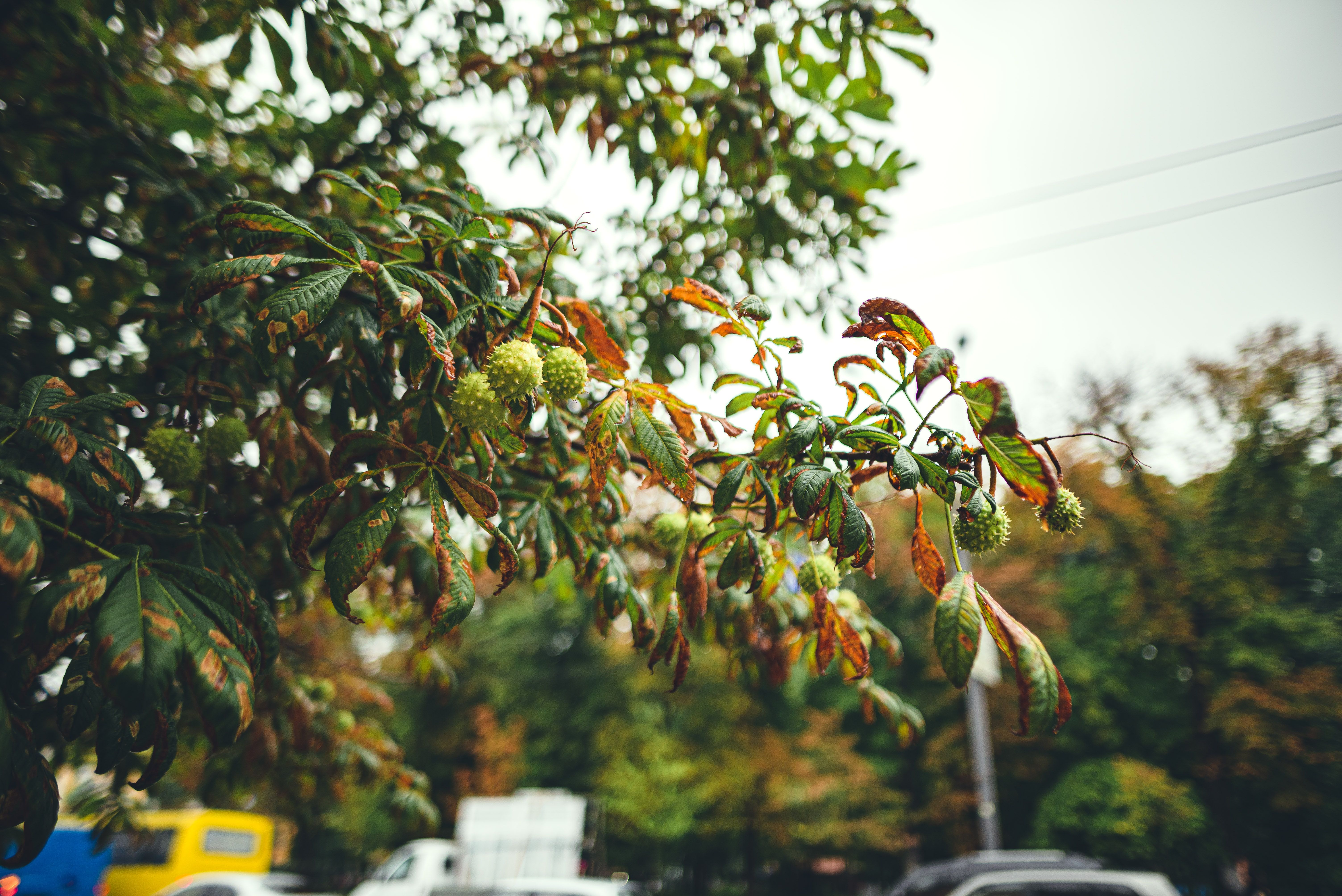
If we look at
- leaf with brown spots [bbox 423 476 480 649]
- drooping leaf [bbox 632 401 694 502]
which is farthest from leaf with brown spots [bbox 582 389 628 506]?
leaf with brown spots [bbox 423 476 480 649]

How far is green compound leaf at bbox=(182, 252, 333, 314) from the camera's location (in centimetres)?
105

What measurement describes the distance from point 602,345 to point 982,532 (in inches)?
30.9

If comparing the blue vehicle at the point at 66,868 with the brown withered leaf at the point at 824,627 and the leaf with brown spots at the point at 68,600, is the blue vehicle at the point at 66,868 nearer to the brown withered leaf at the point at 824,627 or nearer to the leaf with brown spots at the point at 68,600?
the leaf with brown spots at the point at 68,600

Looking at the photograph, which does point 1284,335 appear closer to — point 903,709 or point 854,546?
point 903,709

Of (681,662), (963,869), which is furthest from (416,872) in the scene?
(681,662)

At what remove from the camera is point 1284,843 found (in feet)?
32.3

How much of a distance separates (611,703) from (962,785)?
6391mm

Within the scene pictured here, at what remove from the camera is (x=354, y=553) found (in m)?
1.06

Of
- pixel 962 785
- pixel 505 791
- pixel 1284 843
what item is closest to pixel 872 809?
pixel 962 785

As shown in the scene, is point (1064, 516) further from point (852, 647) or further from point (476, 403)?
point (476, 403)

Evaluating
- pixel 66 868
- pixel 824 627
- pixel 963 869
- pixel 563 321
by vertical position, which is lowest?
pixel 66 868

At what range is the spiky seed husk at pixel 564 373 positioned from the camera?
1.24 meters

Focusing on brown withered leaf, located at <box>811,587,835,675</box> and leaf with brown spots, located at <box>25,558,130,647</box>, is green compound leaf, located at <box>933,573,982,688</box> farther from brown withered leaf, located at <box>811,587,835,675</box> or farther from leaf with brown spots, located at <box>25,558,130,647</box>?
leaf with brown spots, located at <box>25,558,130,647</box>

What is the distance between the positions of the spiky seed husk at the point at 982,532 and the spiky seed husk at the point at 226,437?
160cm
